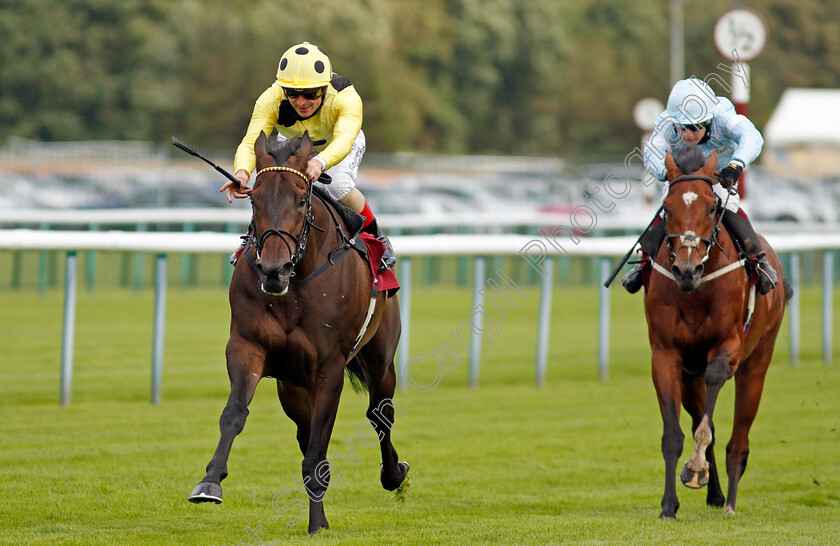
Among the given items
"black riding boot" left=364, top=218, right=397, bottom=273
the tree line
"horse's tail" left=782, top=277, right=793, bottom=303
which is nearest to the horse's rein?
"horse's tail" left=782, top=277, right=793, bottom=303

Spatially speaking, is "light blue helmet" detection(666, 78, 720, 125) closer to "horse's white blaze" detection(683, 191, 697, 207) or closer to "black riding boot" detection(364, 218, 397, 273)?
"horse's white blaze" detection(683, 191, 697, 207)

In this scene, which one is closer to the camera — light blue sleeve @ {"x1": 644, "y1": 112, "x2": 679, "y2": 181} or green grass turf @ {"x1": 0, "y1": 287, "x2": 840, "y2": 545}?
green grass turf @ {"x1": 0, "y1": 287, "x2": 840, "y2": 545}

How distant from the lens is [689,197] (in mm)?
6223

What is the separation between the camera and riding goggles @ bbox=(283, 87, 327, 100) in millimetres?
6084

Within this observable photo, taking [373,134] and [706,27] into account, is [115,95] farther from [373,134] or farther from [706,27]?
[706,27]

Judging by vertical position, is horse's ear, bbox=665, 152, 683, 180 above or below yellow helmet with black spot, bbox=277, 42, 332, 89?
below

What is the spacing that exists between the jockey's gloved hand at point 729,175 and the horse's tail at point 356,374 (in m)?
2.11

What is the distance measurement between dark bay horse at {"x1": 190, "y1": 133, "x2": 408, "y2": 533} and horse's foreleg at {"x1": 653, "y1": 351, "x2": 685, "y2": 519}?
1.47 m

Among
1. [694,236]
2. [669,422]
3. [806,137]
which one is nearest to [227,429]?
[669,422]

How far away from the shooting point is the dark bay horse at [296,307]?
534 cm

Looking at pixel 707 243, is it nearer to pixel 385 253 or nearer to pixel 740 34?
pixel 385 253

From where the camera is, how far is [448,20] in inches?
2173

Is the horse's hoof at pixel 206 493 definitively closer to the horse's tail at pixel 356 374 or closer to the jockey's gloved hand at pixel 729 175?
the horse's tail at pixel 356 374

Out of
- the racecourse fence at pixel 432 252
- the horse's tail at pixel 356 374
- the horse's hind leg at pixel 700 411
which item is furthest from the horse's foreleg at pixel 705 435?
the racecourse fence at pixel 432 252
